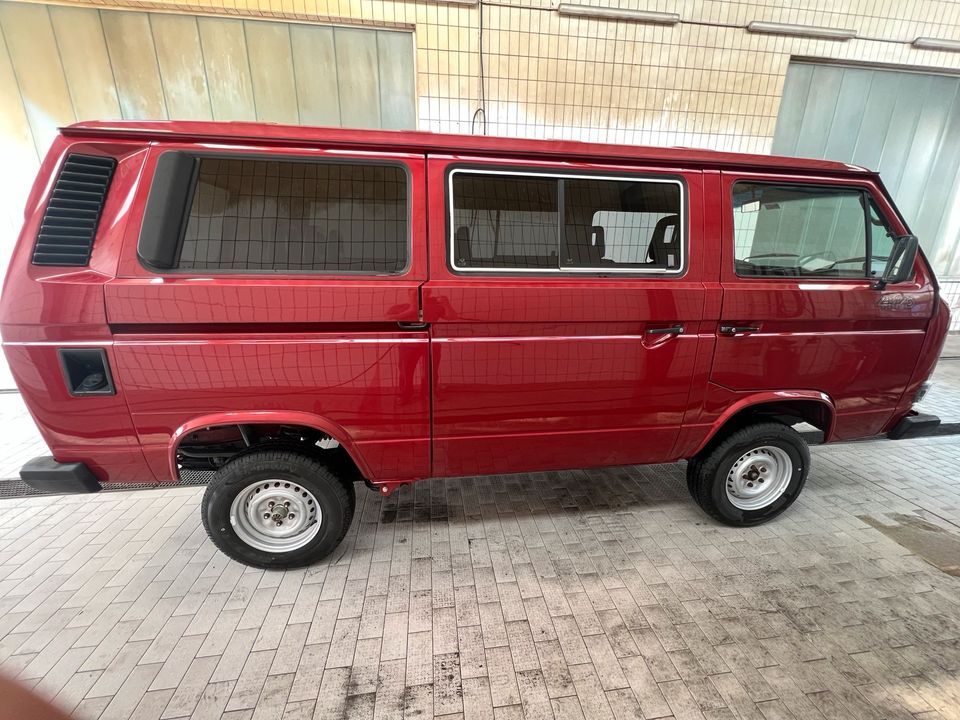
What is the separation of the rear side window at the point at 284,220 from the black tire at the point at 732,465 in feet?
7.57

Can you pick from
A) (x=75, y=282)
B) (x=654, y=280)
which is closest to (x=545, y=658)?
(x=654, y=280)

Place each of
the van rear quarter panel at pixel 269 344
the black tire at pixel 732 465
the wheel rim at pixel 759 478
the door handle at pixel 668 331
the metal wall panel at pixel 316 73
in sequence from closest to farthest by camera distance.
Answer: the van rear quarter panel at pixel 269 344
the door handle at pixel 668 331
the black tire at pixel 732 465
the wheel rim at pixel 759 478
the metal wall panel at pixel 316 73

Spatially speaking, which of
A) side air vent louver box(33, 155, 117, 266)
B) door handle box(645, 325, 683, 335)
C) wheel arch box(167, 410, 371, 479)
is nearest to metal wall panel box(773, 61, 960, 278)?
door handle box(645, 325, 683, 335)

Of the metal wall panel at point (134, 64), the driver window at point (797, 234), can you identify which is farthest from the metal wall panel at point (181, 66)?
the driver window at point (797, 234)

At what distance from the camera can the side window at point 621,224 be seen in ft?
7.06

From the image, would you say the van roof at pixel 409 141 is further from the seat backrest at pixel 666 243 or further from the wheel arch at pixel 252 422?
the wheel arch at pixel 252 422

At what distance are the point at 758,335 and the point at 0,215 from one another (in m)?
7.80

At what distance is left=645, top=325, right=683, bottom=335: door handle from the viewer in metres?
2.26

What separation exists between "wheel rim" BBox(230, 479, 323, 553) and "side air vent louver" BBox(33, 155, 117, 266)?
138cm

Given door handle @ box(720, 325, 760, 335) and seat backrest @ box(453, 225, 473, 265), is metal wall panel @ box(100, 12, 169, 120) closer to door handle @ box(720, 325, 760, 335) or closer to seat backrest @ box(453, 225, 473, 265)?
seat backrest @ box(453, 225, 473, 265)

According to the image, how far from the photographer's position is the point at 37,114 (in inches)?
176

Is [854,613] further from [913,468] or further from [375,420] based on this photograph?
[375,420]

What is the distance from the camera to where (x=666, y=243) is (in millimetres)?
2254

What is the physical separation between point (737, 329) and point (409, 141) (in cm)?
208
